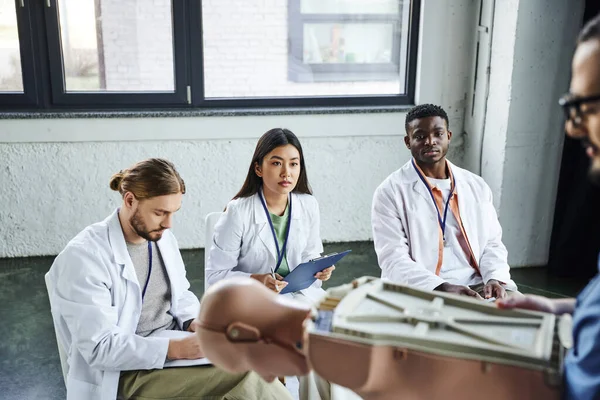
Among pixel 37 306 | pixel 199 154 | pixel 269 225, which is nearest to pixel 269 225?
pixel 269 225

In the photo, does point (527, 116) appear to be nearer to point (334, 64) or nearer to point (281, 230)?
point (334, 64)

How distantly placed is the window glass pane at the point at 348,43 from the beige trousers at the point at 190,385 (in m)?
3.08

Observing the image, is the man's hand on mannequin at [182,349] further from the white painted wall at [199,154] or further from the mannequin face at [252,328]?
the white painted wall at [199,154]

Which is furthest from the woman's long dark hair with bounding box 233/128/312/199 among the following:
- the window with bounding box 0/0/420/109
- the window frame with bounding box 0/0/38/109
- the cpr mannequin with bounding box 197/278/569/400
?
the window frame with bounding box 0/0/38/109

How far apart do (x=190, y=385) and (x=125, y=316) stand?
0.30 m

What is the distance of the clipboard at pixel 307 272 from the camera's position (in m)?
2.37

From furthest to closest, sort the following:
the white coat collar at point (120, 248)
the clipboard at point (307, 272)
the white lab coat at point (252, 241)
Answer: the white lab coat at point (252, 241), the clipboard at point (307, 272), the white coat collar at point (120, 248)

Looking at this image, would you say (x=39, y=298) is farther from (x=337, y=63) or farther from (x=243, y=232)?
(x=337, y=63)

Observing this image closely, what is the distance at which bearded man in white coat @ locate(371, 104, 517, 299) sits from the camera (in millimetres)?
2621

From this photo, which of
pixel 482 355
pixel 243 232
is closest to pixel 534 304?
pixel 482 355

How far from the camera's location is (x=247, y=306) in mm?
978

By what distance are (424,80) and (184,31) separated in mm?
1720

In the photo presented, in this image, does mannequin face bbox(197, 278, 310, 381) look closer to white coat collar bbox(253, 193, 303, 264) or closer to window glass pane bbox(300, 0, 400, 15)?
white coat collar bbox(253, 193, 303, 264)

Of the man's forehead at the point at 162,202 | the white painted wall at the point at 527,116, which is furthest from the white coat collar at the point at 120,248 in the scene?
the white painted wall at the point at 527,116
